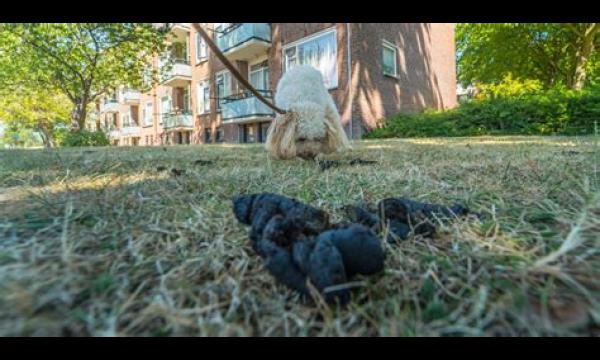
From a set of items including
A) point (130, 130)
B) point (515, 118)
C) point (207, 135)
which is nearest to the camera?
point (515, 118)

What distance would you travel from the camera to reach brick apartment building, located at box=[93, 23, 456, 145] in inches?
508

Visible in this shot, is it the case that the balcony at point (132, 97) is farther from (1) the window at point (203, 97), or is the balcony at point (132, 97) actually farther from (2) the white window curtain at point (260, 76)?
(2) the white window curtain at point (260, 76)

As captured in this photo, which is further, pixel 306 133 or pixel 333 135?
pixel 333 135

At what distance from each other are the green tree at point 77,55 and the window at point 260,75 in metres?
4.60

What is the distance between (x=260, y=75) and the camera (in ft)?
57.0

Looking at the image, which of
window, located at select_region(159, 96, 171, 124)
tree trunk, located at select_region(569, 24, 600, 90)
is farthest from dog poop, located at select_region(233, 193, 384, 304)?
window, located at select_region(159, 96, 171, 124)

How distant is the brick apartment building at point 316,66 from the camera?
12.9 meters

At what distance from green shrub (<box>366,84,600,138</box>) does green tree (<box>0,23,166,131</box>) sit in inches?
417

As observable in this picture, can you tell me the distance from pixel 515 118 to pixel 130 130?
30745 mm

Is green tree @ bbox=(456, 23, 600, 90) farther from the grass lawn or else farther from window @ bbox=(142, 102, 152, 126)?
window @ bbox=(142, 102, 152, 126)

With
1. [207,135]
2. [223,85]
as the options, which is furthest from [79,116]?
[223,85]

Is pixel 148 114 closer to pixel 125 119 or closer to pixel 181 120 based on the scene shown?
pixel 125 119

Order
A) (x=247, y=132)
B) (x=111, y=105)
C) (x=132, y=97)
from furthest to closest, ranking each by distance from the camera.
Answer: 1. (x=111, y=105)
2. (x=132, y=97)
3. (x=247, y=132)
